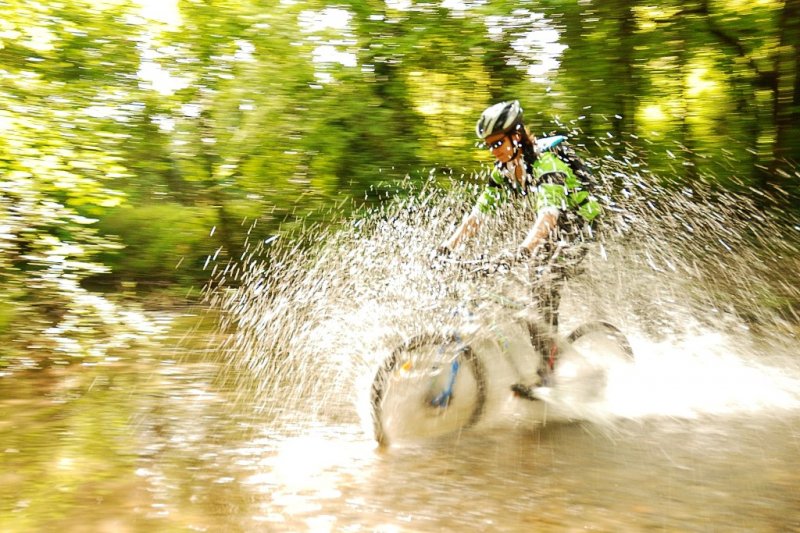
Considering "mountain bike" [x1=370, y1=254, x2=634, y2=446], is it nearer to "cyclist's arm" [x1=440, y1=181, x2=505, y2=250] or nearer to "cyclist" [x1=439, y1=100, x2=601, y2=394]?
"cyclist" [x1=439, y1=100, x2=601, y2=394]

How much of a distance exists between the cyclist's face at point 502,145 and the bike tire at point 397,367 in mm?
1302

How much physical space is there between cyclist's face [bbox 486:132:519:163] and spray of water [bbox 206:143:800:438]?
0.86 m

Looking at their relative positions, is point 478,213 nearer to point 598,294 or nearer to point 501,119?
point 501,119

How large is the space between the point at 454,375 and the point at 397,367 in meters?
0.41

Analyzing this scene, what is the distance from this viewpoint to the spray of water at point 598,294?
5.16 m

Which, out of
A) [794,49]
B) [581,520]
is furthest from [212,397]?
[794,49]

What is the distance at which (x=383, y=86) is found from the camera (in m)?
9.31

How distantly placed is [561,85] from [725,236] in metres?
3.11

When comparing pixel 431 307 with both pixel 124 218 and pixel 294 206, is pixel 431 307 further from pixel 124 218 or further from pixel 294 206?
pixel 124 218

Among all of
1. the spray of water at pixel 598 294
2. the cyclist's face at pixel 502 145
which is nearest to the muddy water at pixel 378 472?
the spray of water at pixel 598 294

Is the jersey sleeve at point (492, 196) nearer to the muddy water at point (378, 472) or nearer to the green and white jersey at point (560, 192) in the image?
the green and white jersey at point (560, 192)

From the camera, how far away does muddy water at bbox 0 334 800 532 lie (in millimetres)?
3432

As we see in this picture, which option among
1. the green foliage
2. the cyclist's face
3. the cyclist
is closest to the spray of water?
the cyclist

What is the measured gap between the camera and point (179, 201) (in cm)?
1045
